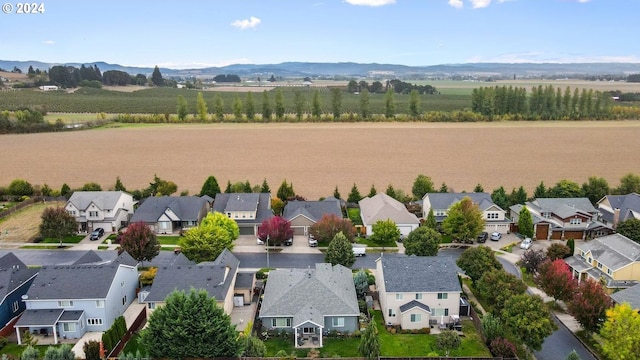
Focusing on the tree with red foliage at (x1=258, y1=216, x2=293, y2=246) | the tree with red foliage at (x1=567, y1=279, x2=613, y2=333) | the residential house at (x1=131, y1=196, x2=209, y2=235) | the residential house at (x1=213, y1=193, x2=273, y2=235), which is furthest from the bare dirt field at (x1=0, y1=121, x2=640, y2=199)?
the tree with red foliage at (x1=567, y1=279, x2=613, y2=333)

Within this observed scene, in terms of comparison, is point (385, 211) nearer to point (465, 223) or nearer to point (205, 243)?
point (465, 223)

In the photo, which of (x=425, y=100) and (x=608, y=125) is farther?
(x=425, y=100)

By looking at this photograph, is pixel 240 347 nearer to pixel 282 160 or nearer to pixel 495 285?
pixel 495 285

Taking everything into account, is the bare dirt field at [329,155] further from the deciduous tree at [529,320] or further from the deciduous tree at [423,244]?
the deciduous tree at [529,320]

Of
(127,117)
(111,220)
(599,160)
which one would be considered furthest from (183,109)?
(599,160)

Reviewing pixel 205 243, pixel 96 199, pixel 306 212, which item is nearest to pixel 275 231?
pixel 306 212

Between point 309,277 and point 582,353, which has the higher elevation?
point 309,277

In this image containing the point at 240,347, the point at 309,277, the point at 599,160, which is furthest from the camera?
the point at 599,160

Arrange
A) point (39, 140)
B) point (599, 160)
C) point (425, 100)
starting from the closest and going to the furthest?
1. point (599, 160)
2. point (39, 140)
3. point (425, 100)

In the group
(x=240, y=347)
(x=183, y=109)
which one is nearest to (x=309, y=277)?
(x=240, y=347)
